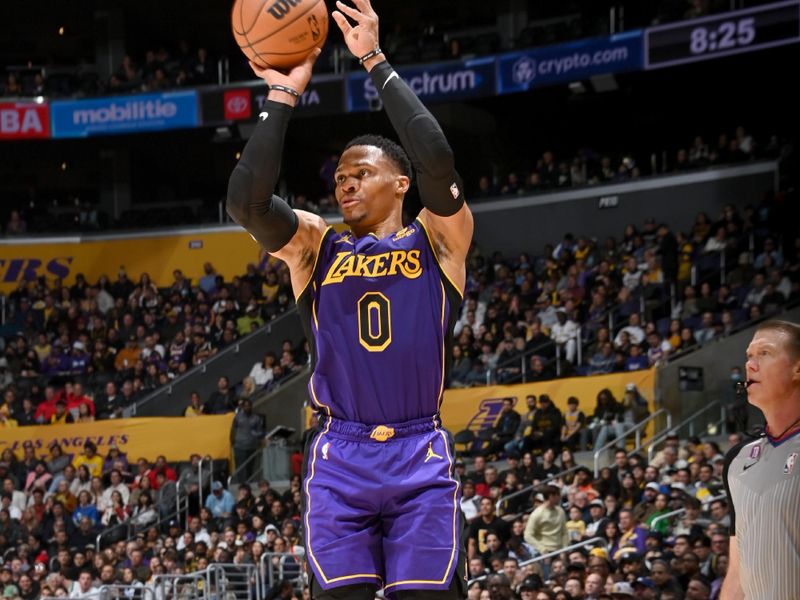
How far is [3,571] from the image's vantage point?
52.5ft

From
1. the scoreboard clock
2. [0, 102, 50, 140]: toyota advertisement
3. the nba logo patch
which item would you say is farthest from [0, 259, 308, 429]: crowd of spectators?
the nba logo patch

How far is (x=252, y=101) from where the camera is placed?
988 inches

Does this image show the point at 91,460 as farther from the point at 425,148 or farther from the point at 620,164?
the point at 425,148

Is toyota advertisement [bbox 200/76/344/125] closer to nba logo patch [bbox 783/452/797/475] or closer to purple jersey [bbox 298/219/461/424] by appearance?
purple jersey [bbox 298/219/461/424]

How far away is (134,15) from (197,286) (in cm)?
745

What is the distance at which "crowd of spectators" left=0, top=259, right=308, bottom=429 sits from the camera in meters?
21.3

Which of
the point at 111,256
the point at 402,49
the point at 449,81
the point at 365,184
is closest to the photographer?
the point at 365,184

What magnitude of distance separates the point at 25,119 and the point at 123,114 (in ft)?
6.95

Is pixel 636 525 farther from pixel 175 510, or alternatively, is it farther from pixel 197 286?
pixel 197 286

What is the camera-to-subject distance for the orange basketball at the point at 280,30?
445 centimetres

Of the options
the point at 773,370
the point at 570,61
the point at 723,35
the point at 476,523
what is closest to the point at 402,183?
the point at 773,370

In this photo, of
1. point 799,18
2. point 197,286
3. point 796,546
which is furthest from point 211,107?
point 796,546

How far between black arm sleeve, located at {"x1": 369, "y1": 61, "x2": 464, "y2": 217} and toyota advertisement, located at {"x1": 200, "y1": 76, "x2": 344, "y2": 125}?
20.0m

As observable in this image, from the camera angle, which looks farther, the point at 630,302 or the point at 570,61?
the point at 570,61
